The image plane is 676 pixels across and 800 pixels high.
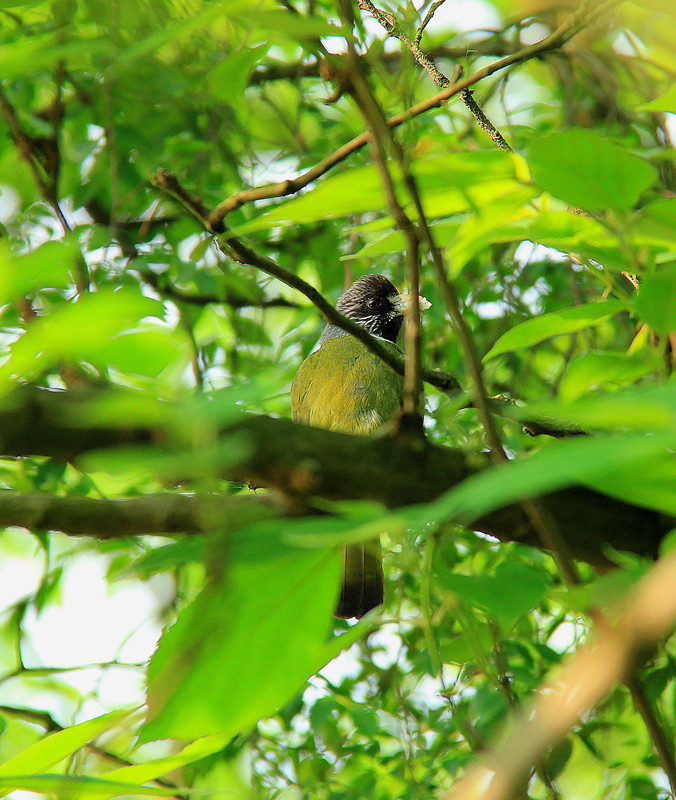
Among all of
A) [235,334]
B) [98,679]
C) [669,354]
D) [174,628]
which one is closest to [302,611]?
[174,628]

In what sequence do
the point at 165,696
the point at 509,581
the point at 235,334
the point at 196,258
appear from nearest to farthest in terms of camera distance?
the point at 165,696
the point at 509,581
the point at 196,258
the point at 235,334

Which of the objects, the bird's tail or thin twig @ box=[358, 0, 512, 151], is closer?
thin twig @ box=[358, 0, 512, 151]

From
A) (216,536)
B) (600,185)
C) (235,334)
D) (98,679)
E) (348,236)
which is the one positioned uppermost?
(600,185)

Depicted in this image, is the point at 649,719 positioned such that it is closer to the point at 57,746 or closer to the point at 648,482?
the point at 648,482

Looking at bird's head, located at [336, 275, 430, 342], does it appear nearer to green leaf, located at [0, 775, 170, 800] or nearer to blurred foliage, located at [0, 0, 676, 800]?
blurred foliage, located at [0, 0, 676, 800]

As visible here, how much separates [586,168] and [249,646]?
70 cm

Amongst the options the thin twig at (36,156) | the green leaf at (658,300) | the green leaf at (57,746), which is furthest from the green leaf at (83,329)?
the thin twig at (36,156)

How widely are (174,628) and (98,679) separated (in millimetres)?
2435

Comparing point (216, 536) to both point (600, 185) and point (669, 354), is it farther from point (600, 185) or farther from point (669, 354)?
Result: point (669, 354)

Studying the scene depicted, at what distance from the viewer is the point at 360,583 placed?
2.71 m

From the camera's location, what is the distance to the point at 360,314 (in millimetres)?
5918

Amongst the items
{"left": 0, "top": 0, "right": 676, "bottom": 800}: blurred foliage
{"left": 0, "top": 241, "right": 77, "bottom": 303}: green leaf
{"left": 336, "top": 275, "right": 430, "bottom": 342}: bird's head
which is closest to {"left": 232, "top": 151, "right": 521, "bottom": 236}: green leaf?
{"left": 0, "top": 0, "right": 676, "bottom": 800}: blurred foliage

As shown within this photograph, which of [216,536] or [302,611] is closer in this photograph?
[216,536]

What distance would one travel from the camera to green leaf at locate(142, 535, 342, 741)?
78cm
